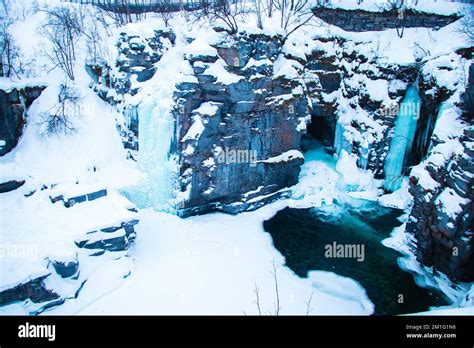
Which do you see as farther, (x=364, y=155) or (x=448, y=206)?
(x=364, y=155)

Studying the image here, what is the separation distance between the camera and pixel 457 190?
10.2 metres

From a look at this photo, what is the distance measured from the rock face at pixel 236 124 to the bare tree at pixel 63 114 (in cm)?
611

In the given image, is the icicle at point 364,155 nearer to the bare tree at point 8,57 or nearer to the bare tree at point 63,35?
the bare tree at point 63,35

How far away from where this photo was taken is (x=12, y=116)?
47.3 ft

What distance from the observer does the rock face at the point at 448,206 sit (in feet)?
32.6

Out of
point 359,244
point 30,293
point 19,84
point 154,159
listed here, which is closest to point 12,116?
point 19,84

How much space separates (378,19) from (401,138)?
26.6ft

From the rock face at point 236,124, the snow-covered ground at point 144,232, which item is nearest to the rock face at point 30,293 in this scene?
the snow-covered ground at point 144,232

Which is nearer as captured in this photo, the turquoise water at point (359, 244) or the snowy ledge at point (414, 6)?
the turquoise water at point (359, 244)

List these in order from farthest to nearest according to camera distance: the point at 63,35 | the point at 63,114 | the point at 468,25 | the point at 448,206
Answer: the point at 63,35 → the point at 468,25 → the point at 63,114 → the point at 448,206

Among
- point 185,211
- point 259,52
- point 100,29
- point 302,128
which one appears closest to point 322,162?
point 302,128

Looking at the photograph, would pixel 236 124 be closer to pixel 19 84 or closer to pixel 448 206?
pixel 448 206

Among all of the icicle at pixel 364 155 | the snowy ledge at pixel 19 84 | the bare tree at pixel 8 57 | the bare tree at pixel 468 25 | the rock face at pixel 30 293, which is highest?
the bare tree at pixel 468 25
